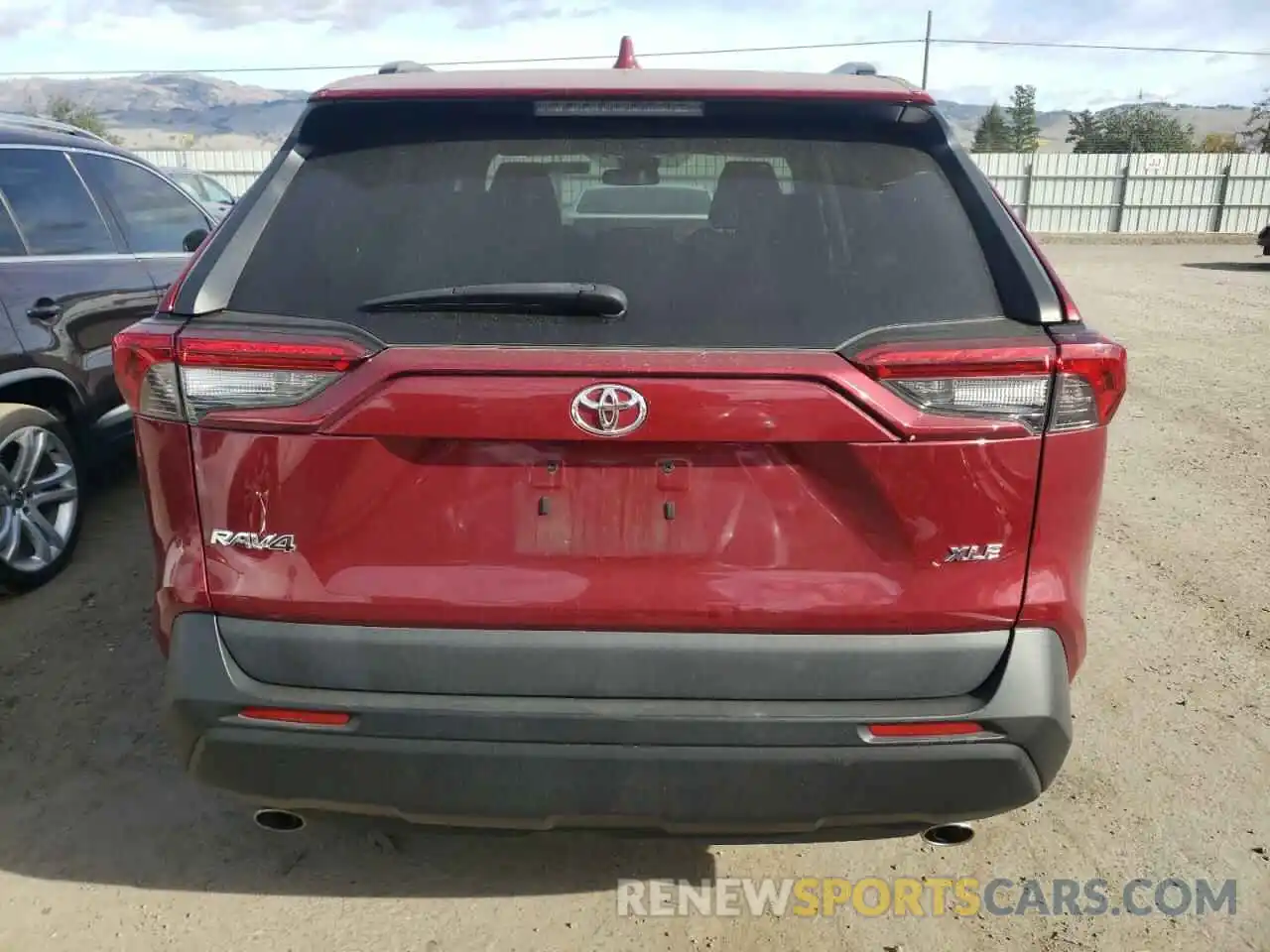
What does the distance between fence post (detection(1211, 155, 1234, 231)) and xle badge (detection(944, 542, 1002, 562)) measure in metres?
35.1

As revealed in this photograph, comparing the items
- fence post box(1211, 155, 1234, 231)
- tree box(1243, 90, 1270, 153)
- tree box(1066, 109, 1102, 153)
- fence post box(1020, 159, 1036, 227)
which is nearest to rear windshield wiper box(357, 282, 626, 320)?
fence post box(1020, 159, 1036, 227)

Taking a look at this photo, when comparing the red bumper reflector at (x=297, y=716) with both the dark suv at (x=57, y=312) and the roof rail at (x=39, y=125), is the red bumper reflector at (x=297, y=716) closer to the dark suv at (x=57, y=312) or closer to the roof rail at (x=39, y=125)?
the dark suv at (x=57, y=312)

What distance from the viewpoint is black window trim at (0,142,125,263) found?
396 centimetres

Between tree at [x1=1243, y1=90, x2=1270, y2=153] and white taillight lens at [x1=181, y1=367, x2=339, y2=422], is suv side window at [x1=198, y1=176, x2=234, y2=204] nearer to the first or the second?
white taillight lens at [x1=181, y1=367, x2=339, y2=422]

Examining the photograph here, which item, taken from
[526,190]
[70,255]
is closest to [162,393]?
[526,190]

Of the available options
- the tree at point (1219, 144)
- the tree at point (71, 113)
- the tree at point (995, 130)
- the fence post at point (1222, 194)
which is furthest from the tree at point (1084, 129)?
the tree at point (71, 113)

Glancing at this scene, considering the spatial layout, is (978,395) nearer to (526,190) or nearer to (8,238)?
(526,190)

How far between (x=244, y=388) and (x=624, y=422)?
71 cm

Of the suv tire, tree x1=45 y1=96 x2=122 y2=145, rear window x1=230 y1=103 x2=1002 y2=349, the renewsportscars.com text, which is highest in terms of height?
tree x1=45 y1=96 x2=122 y2=145

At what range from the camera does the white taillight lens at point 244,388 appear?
1751mm

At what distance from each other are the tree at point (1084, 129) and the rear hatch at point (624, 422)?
80245 millimetres

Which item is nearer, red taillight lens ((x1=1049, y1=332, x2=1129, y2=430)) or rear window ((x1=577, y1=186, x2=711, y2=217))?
red taillight lens ((x1=1049, y1=332, x2=1129, y2=430))

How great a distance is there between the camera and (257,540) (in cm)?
183

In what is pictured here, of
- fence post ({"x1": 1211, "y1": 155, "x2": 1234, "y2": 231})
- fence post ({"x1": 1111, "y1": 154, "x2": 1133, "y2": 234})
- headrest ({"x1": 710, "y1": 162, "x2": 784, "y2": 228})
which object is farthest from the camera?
fence post ({"x1": 1211, "y1": 155, "x2": 1234, "y2": 231})
